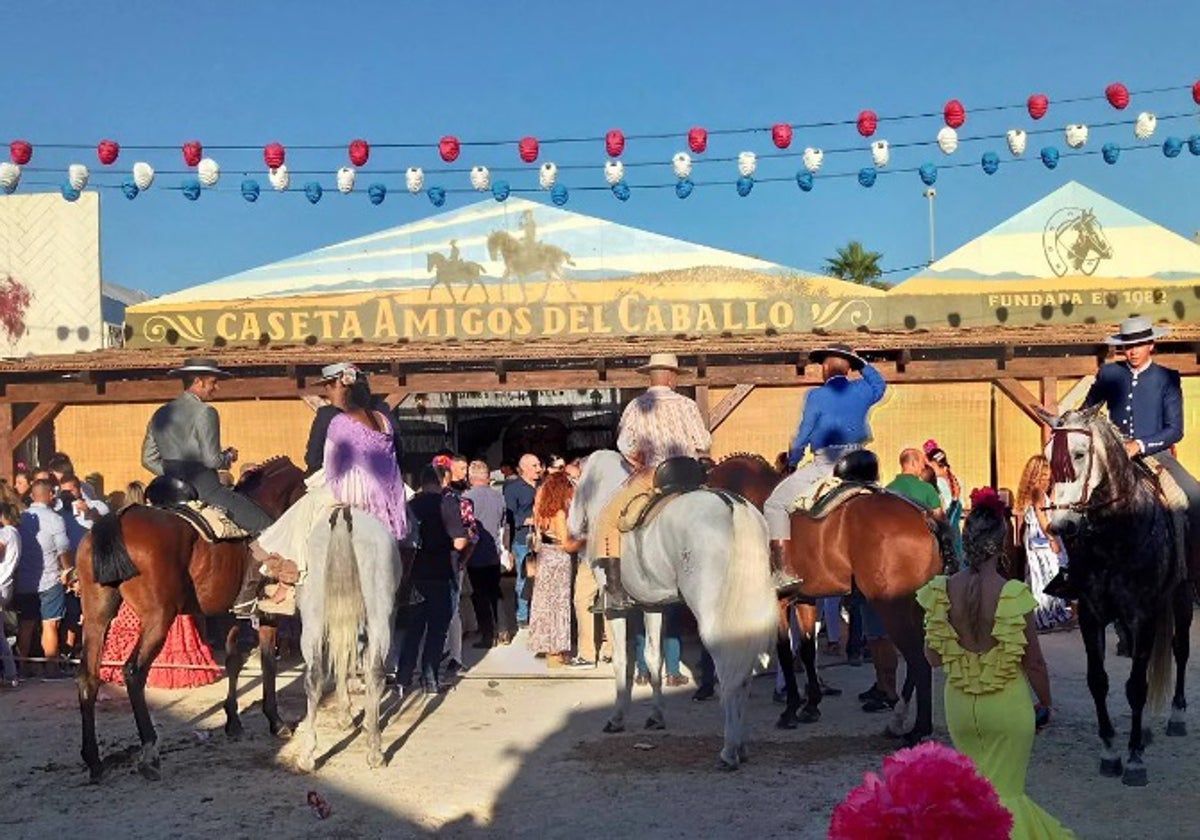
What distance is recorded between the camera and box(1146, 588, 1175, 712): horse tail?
6.28 metres

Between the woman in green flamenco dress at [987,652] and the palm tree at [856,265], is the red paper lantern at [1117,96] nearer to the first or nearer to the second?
the woman in green flamenco dress at [987,652]

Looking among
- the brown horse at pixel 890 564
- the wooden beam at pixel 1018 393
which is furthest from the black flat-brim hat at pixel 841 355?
the wooden beam at pixel 1018 393

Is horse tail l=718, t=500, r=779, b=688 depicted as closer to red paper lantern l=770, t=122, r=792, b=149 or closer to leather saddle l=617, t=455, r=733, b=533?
leather saddle l=617, t=455, r=733, b=533

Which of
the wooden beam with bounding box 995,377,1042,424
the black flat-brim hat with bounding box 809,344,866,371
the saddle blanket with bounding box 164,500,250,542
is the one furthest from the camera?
the wooden beam with bounding box 995,377,1042,424

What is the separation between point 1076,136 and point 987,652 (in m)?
10.4

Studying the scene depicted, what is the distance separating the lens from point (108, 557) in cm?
660

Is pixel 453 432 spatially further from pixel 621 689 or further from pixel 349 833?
pixel 349 833

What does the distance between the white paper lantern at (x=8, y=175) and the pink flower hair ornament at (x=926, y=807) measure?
1389 cm

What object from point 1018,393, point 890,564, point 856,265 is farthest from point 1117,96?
point 856,265

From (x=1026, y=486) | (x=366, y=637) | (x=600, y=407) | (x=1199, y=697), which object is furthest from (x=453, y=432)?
(x=1199, y=697)

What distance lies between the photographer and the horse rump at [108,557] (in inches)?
259

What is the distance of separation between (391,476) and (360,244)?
1089 cm

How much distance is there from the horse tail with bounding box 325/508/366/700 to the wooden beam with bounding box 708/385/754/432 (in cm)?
848

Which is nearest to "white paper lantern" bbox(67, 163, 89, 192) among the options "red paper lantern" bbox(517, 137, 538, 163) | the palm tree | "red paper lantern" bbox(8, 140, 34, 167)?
"red paper lantern" bbox(8, 140, 34, 167)
